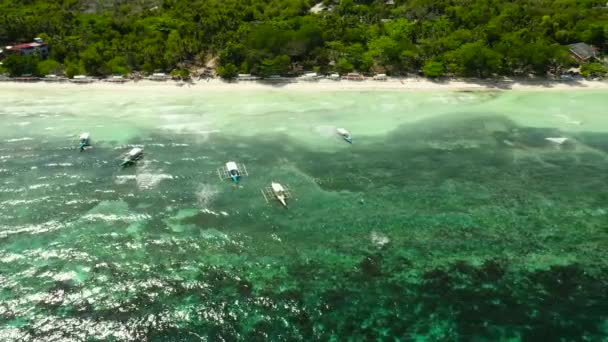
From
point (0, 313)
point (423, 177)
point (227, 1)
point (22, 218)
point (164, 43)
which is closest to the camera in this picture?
point (0, 313)

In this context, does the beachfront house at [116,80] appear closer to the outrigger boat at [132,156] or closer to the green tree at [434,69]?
the outrigger boat at [132,156]

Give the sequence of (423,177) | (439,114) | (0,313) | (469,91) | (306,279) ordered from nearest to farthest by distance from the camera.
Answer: (0,313) < (306,279) < (423,177) < (439,114) < (469,91)

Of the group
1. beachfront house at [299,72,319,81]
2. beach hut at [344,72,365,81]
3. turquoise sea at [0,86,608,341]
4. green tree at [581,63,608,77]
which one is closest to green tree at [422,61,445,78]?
beach hut at [344,72,365,81]

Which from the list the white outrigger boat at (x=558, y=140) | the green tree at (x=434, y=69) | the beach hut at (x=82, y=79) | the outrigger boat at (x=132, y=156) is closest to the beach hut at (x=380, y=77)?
the green tree at (x=434, y=69)

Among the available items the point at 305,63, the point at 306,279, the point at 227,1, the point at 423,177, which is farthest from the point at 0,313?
the point at 227,1

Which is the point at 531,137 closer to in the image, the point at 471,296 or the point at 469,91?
the point at 469,91

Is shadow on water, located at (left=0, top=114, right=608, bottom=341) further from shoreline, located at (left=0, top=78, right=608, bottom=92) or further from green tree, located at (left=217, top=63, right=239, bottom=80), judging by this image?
green tree, located at (left=217, top=63, right=239, bottom=80)

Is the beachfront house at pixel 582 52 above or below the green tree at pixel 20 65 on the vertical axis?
above

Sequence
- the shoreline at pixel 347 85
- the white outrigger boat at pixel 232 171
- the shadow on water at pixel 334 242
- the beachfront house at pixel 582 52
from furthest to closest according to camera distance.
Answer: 1. the beachfront house at pixel 582 52
2. the shoreline at pixel 347 85
3. the white outrigger boat at pixel 232 171
4. the shadow on water at pixel 334 242
